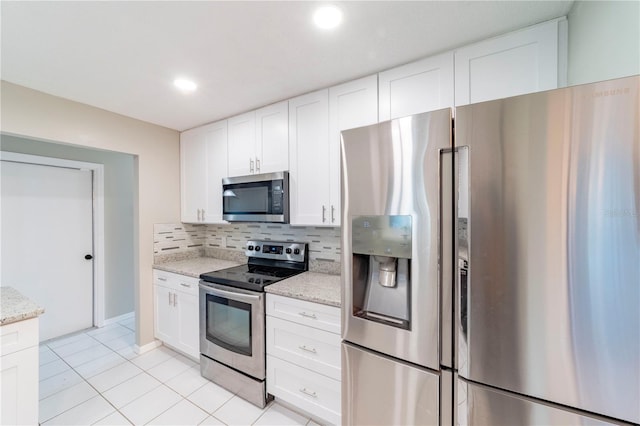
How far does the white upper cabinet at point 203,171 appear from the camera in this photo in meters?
2.61

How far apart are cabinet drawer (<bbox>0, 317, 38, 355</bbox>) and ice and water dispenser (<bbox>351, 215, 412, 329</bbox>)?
173 centimetres

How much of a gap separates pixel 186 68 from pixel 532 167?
6.45ft

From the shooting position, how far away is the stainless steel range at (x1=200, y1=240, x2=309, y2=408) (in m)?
1.85

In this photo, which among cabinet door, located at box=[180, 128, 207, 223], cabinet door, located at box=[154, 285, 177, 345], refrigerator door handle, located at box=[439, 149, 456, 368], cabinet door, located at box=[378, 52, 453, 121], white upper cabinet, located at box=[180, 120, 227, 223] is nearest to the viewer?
refrigerator door handle, located at box=[439, 149, 456, 368]

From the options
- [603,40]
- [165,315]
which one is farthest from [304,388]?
[603,40]

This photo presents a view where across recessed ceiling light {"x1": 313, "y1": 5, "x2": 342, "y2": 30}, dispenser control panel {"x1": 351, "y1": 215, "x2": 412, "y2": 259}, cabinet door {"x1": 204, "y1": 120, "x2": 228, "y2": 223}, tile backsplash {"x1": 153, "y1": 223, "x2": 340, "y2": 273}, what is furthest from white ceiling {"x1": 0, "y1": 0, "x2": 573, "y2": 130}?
tile backsplash {"x1": 153, "y1": 223, "x2": 340, "y2": 273}

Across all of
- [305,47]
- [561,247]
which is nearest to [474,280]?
[561,247]

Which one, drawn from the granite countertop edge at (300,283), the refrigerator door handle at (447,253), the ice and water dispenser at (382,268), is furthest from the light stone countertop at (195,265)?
the refrigerator door handle at (447,253)

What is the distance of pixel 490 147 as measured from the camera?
0.85m

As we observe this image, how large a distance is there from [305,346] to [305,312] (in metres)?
0.23

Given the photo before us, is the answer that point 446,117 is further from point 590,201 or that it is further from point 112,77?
point 112,77

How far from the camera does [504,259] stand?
83cm

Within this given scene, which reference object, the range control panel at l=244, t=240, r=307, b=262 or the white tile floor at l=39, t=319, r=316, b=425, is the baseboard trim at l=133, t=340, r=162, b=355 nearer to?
the white tile floor at l=39, t=319, r=316, b=425

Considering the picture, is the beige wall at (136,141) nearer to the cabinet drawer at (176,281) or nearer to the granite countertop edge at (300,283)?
the cabinet drawer at (176,281)
